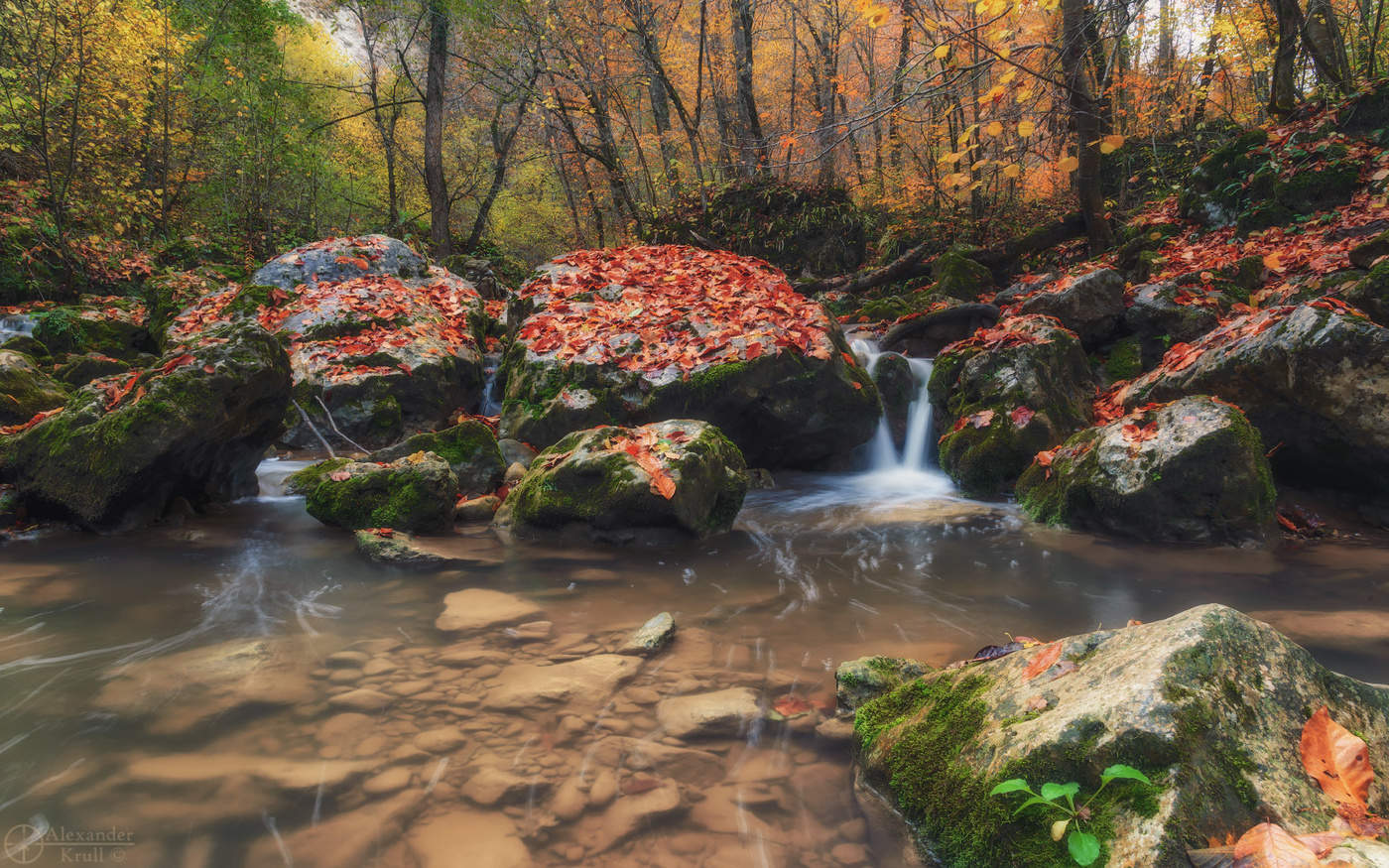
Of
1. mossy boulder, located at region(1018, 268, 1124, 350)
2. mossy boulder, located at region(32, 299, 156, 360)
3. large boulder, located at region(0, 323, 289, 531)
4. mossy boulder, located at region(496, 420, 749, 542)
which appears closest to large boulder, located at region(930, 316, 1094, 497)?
mossy boulder, located at region(1018, 268, 1124, 350)

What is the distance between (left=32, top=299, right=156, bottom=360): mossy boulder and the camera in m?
9.63

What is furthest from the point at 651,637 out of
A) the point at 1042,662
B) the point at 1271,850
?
the point at 1271,850

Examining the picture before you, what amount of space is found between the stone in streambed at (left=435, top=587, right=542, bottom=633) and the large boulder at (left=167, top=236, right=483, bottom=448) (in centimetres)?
355

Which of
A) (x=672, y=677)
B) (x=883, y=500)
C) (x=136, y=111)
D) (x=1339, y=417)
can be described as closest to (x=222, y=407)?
(x=672, y=677)

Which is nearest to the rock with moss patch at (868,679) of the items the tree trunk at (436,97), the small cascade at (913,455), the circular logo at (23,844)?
the circular logo at (23,844)

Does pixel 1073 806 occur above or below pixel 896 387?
below

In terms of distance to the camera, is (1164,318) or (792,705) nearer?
(792,705)

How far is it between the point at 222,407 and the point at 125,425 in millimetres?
605

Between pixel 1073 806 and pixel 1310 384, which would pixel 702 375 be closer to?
→ pixel 1310 384

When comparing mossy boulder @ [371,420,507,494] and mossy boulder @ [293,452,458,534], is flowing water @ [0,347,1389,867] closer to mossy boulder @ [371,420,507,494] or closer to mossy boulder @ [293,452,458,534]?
mossy boulder @ [293,452,458,534]

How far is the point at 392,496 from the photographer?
525cm

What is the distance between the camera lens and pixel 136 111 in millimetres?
11867

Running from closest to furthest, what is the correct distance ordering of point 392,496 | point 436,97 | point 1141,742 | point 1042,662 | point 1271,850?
1. point 1271,850
2. point 1141,742
3. point 1042,662
4. point 392,496
5. point 436,97

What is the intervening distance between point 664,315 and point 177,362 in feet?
15.7
